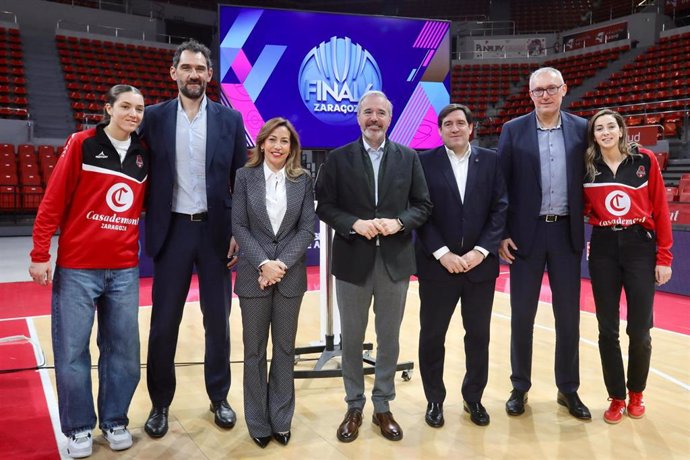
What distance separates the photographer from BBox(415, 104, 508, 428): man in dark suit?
2818mm

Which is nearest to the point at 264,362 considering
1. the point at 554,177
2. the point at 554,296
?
the point at 554,296

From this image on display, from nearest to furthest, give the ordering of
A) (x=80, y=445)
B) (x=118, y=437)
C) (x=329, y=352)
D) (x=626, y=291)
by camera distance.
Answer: (x=80, y=445)
(x=118, y=437)
(x=626, y=291)
(x=329, y=352)

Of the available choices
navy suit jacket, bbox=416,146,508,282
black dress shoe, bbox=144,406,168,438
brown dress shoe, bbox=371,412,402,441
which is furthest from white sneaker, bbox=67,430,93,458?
navy suit jacket, bbox=416,146,508,282

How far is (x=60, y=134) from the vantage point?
1287cm

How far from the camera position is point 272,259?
2605 mm

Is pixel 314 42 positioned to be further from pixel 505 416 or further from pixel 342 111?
pixel 505 416

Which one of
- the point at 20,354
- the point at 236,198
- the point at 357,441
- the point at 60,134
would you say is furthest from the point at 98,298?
the point at 60,134

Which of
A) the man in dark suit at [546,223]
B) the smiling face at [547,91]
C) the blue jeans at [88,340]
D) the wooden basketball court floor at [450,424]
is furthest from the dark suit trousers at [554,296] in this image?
the blue jeans at [88,340]

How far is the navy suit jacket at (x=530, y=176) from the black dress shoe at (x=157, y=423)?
197cm

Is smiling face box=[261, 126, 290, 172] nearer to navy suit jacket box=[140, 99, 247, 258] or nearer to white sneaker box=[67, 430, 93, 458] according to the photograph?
navy suit jacket box=[140, 99, 247, 258]

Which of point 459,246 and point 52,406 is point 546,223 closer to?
point 459,246

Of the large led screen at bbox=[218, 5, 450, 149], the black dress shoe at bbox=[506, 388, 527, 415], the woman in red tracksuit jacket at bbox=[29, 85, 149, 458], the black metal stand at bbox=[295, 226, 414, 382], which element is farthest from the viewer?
the large led screen at bbox=[218, 5, 450, 149]

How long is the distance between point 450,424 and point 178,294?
1.50 m

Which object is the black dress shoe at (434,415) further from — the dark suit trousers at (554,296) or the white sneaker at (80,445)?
the white sneaker at (80,445)
